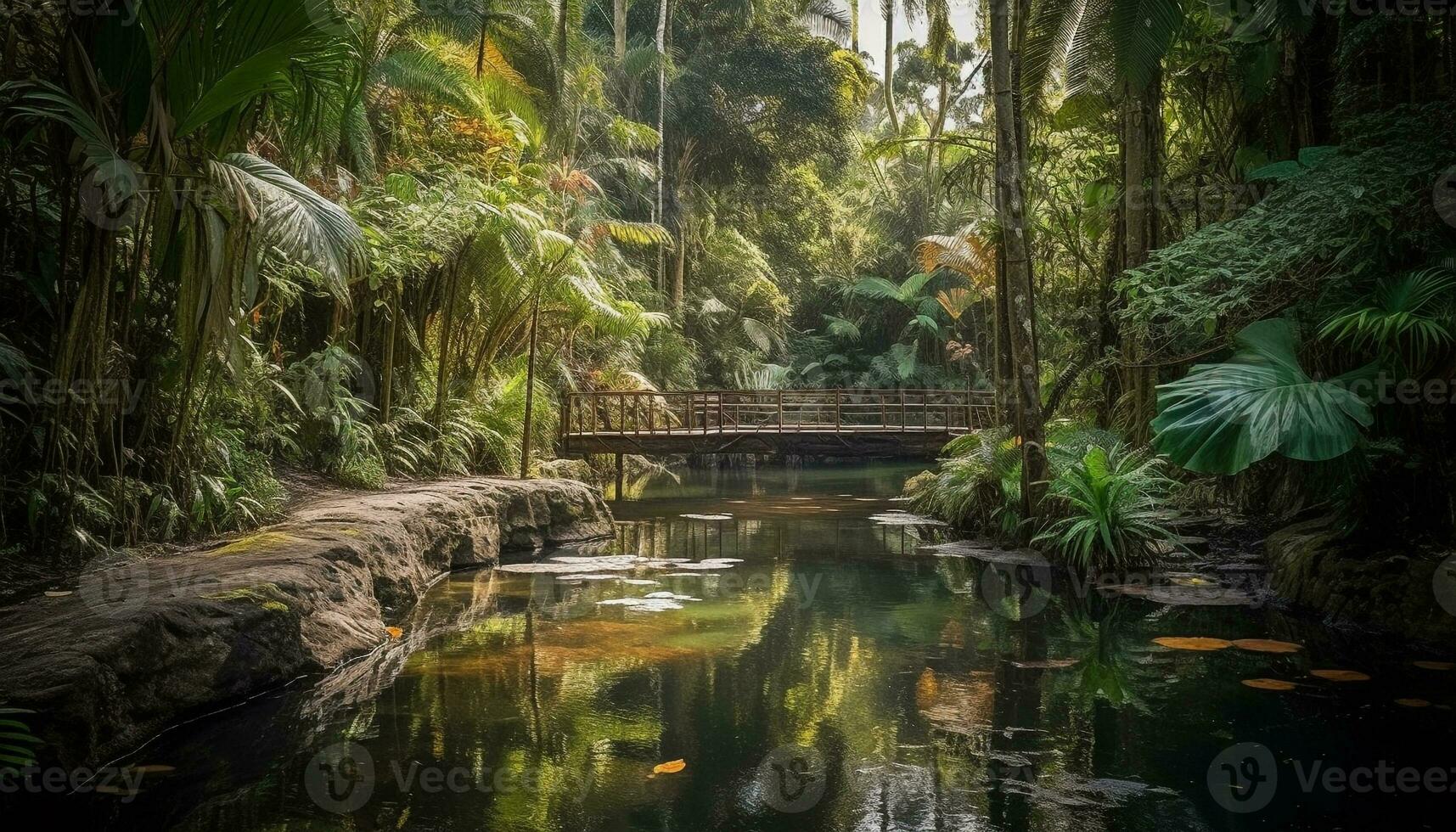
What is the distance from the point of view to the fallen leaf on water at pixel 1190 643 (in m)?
5.98

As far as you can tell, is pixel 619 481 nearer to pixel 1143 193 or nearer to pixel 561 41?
pixel 561 41

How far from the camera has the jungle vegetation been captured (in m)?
5.15

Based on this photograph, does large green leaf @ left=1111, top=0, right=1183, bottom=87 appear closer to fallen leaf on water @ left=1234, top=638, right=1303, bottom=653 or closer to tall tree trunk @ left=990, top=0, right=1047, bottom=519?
tall tree trunk @ left=990, top=0, right=1047, bottom=519

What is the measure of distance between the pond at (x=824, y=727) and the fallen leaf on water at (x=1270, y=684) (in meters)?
0.04

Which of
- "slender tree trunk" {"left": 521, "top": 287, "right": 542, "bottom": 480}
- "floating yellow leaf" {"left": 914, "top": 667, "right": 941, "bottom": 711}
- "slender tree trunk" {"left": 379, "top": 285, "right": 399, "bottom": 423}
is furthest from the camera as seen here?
"slender tree trunk" {"left": 521, "top": 287, "right": 542, "bottom": 480}

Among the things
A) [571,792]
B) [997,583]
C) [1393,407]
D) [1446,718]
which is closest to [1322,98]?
[1393,407]

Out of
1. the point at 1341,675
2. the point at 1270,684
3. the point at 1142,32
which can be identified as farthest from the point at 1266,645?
the point at 1142,32

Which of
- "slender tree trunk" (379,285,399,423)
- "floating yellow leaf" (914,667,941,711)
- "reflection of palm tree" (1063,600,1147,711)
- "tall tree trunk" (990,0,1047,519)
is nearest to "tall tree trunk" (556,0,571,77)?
"slender tree trunk" (379,285,399,423)

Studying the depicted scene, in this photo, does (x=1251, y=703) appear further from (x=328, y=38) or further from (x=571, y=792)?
(x=328, y=38)

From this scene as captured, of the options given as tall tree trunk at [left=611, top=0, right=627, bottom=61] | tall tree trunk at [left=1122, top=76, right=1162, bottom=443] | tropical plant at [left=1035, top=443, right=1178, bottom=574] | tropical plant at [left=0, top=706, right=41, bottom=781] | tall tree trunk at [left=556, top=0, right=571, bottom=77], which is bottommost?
tropical plant at [left=0, top=706, right=41, bottom=781]

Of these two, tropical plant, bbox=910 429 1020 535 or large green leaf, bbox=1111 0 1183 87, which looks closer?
large green leaf, bbox=1111 0 1183 87

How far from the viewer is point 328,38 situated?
5.48 metres

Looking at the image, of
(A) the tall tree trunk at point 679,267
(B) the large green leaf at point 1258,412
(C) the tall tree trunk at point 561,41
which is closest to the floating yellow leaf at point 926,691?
(B) the large green leaf at point 1258,412

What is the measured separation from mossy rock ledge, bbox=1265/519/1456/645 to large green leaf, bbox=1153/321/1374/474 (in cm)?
89
